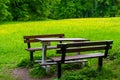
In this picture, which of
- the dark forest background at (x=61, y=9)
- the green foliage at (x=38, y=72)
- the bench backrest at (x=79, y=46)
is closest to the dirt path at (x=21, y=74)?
the green foliage at (x=38, y=72)

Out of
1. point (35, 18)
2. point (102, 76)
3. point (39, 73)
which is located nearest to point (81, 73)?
point (102, 76)

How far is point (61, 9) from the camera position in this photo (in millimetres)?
72625

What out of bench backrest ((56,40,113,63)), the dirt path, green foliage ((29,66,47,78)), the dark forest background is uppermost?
bench backrest ((56,40,113,63))

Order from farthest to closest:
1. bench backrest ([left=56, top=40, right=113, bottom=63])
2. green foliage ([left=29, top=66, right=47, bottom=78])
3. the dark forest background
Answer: the dark forest background
green foliage ([left=29, top=66, right=47, bottom=78])
bench backrest ([left=56, top=40, right=113, bottom=63])

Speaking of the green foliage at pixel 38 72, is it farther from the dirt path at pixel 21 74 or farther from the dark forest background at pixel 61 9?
the dark forest background at pixel 61 9

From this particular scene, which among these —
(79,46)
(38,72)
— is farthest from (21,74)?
(79,46)

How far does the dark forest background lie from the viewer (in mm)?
55844

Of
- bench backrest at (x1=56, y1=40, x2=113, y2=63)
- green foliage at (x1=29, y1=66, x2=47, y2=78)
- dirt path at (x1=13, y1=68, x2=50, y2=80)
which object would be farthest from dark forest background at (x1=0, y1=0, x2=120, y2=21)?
bench backrest at (x1=56, y1=40, x2=113, y2=63)

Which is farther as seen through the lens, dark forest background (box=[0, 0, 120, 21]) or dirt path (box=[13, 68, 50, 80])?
dark forest background (box=[0, 0, 120, 21])

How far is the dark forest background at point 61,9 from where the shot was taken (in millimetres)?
55844

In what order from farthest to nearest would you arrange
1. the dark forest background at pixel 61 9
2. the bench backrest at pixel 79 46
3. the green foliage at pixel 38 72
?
the dark forest background at pixel 61 9
the green foliage at pixel 38 72
the bench backrest at pixel 79 46

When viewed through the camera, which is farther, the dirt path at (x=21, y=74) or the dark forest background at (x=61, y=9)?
the dark forest background at (x=61, y=9)

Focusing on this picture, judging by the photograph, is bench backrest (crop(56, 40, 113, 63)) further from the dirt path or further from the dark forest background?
the dark forest background

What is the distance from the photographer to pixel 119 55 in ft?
36.3
